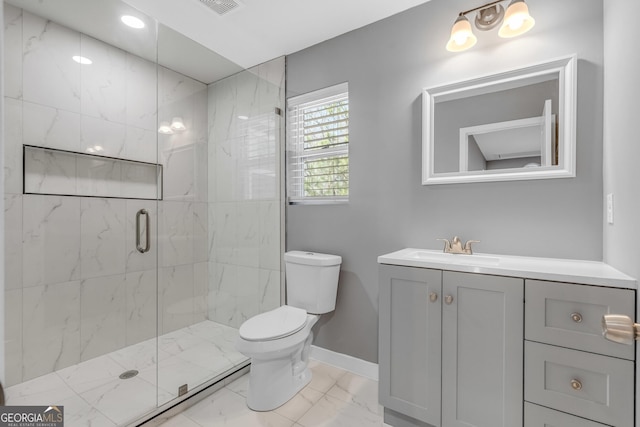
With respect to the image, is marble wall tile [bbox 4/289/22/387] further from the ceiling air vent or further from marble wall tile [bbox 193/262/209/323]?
the ceiling air vent

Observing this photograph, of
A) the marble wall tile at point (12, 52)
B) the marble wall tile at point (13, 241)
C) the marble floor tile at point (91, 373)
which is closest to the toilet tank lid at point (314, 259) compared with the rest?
the marble floor tile at point (91, 373)

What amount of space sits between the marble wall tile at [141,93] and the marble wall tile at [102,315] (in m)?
1.22

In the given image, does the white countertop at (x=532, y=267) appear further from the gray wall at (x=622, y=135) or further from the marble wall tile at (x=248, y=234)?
the marble wall tile at (x=248, y=234)

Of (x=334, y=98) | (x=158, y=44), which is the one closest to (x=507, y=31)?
(x=334, y=98)

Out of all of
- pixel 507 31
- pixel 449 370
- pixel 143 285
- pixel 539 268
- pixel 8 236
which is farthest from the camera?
pixel 143 285

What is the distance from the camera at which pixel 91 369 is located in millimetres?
1946

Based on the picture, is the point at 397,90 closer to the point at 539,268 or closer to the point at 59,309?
the point at 539,268

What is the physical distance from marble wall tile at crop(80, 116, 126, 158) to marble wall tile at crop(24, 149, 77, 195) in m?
0.14

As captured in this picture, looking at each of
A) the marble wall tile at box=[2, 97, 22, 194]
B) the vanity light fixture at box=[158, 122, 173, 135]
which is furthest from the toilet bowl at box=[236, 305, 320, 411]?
the marble wall tile at box=[2, 97, 22, 194]

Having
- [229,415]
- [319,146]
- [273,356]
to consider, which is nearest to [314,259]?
[273,356]

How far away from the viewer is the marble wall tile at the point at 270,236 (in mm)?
2428

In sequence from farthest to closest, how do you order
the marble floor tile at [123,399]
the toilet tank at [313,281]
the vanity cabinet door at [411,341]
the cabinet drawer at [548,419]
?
the toilet tank at [313,281] < the marble floor tile at [123,399] < the vanity cabinet door at [411,341] < the cabinet drawer at [548,419]

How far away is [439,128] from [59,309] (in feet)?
9.07
